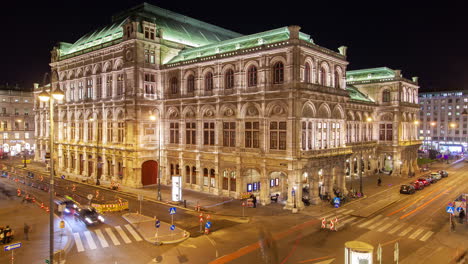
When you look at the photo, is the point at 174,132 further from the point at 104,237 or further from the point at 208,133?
the point at 104,237

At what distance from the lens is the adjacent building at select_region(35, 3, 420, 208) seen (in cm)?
3844

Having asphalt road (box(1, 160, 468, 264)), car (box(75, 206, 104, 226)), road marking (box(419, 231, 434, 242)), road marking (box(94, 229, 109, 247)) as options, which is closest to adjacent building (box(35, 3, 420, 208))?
asphalt road (box(1, 160, 468, 264))

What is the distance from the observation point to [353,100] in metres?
58.2

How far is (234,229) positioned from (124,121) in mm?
27922

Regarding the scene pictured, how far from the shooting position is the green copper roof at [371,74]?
2562 inches

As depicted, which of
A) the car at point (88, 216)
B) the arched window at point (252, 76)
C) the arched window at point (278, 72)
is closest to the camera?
the car at point (88, 216)

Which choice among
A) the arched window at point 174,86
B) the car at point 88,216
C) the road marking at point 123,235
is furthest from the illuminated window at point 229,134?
the road marking at point 123,235

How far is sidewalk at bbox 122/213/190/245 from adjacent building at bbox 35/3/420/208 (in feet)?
24.1

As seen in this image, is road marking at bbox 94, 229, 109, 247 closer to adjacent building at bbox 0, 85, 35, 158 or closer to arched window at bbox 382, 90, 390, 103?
arched window at bbox 382, 90, 390, 103

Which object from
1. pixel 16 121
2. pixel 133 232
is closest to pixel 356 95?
pixel 133 232

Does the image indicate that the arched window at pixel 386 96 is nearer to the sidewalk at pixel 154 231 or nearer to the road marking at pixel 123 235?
the sidewalk at pixel 154 231

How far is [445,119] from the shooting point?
12481 cm

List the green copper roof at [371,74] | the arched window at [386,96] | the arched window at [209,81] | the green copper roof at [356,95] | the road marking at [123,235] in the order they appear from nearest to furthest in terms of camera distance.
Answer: the road marking at [123,235] < the arched window at [209,81] < the green copper roof at [356,95] < the arched window at [386,96] < the green copper roof at [371,74]

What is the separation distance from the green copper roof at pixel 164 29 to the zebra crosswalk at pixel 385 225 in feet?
118
